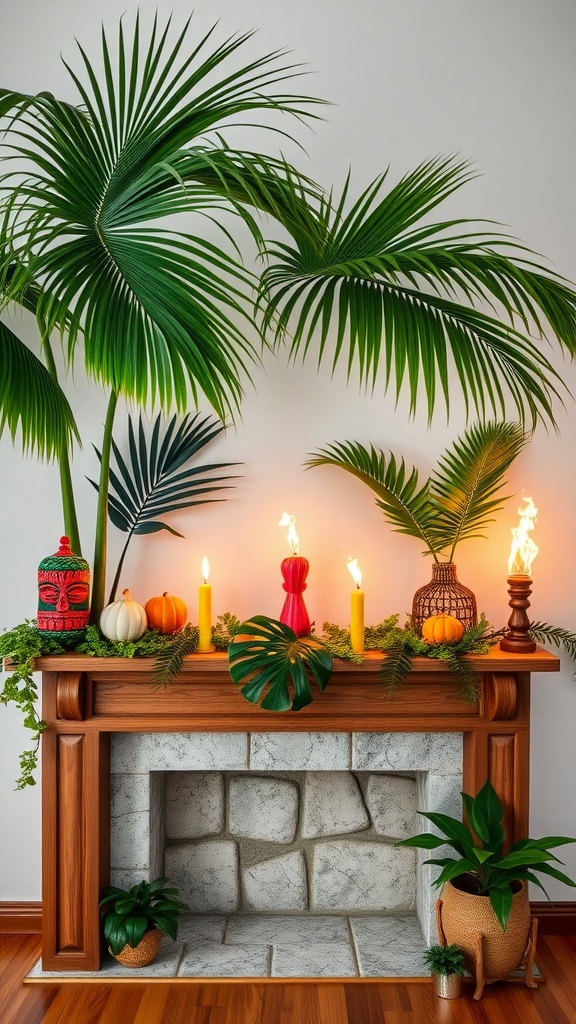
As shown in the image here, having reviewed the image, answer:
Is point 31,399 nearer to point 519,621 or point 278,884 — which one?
point 519,621

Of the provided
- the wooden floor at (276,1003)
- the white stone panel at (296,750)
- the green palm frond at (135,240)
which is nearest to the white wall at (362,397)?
the white stone panel at (296,750)

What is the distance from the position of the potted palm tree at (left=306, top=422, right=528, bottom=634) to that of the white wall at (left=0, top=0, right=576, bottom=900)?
12 cm

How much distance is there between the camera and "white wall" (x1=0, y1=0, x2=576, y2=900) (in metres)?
2.63

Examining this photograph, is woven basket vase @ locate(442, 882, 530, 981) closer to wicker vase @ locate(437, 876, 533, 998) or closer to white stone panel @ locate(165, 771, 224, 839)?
wicker vase @ locate(437, 876, 533, 998)

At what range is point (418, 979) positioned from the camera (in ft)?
7.73

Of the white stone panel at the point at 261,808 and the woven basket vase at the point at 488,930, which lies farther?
the white stone panel at the point at 261,808

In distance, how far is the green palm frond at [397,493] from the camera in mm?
2518

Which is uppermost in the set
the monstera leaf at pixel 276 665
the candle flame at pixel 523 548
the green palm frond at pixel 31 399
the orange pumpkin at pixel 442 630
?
the green palm frond at pixel 31 399

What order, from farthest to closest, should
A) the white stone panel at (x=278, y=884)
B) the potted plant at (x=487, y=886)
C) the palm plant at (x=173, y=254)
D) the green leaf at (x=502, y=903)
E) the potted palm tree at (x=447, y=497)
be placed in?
the white stone panel at (x=278, y=884)
the potted palm tree at (x=447, y=497)
the potted plant at (x=487, y=886)
the green leaf at (x=502, y=903)
the palm plant at (x=173, y=254)

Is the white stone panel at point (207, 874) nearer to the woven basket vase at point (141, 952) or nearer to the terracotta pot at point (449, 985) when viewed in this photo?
the woven basket vase at point (141, 952)

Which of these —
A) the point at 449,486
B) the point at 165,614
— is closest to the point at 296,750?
the point at 165,614

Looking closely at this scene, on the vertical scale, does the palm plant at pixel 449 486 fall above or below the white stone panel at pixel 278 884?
above

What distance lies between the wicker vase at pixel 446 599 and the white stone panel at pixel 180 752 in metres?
0.65

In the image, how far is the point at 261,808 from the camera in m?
2.75
